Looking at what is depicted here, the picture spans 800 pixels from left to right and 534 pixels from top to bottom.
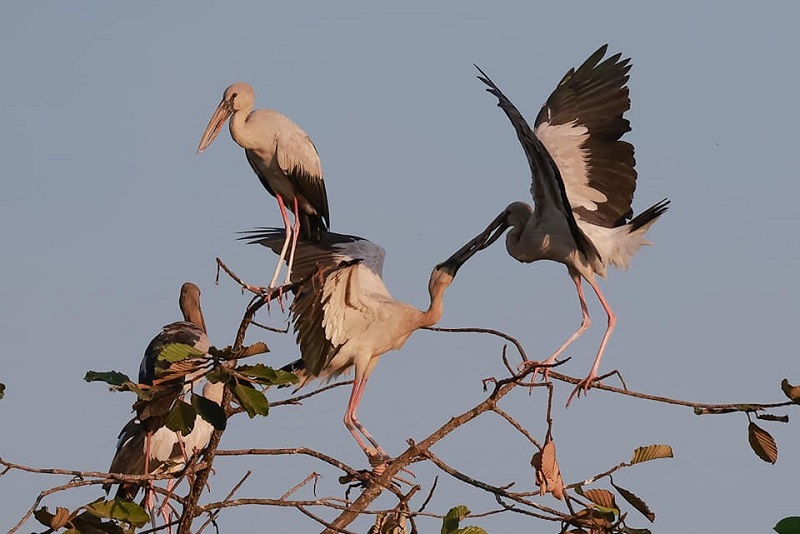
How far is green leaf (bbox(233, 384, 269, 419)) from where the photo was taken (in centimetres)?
Answer: 430

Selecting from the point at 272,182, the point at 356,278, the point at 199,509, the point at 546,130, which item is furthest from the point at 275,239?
the point at 199,509

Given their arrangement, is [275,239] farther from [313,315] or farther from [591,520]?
[591,520]

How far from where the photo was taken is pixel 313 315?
7348 millimetres

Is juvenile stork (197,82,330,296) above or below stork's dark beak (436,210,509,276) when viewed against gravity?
above

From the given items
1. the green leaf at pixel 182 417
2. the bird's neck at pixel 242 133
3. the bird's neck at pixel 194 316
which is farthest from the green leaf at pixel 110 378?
the bird's neck at pixel 194 316

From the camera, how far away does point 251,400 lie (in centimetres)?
432

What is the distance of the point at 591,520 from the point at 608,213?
13.0ft

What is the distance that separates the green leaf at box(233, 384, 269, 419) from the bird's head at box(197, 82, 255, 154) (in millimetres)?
4377

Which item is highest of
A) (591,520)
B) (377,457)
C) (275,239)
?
(275,239)

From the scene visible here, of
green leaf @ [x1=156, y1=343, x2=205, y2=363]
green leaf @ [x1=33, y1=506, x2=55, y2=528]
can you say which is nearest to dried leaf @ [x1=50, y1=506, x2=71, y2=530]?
green leaf @ [x1=33, y1=506, x2=55, y2=528]

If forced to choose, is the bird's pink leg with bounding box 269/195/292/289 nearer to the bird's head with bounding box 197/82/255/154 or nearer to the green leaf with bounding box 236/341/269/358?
the bird's head with bounding box 197/82/255/154

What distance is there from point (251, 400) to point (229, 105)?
14.5 feet

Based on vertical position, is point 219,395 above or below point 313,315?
above

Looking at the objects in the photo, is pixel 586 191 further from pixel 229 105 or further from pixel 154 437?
pixel 154 437
